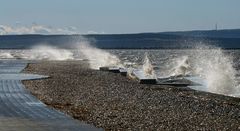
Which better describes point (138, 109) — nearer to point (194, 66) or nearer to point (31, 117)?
point (31, 117)

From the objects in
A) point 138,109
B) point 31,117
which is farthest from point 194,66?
point 31,117

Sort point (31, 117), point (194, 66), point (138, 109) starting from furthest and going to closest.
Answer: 1. point (194, 66)
2. point (138, 109)
3. point (31, 117)

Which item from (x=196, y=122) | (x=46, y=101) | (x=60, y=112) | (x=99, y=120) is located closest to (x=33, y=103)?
(x=46, y=101)

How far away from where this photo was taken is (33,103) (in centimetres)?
2042

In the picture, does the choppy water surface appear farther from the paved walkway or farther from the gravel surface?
the paved walkway

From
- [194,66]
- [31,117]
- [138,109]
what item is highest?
[31,117]

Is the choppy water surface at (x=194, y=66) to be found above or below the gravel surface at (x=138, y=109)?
below

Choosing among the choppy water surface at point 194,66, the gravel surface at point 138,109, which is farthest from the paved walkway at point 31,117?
the choppy water surface at point 194,66

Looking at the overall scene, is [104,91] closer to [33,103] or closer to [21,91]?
[21,91]

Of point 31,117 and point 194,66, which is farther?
point 194,66

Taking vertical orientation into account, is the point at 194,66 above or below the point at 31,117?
below

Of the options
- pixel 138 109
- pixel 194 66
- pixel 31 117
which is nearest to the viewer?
pixel 31 117

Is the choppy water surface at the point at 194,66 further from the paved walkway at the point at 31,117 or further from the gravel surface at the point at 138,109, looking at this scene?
the paved walkway at the point at 31,117

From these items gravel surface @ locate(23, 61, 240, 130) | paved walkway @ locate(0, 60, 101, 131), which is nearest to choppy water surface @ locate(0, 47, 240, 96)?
gravel surface @ locate(23, 61, 240, 130)
